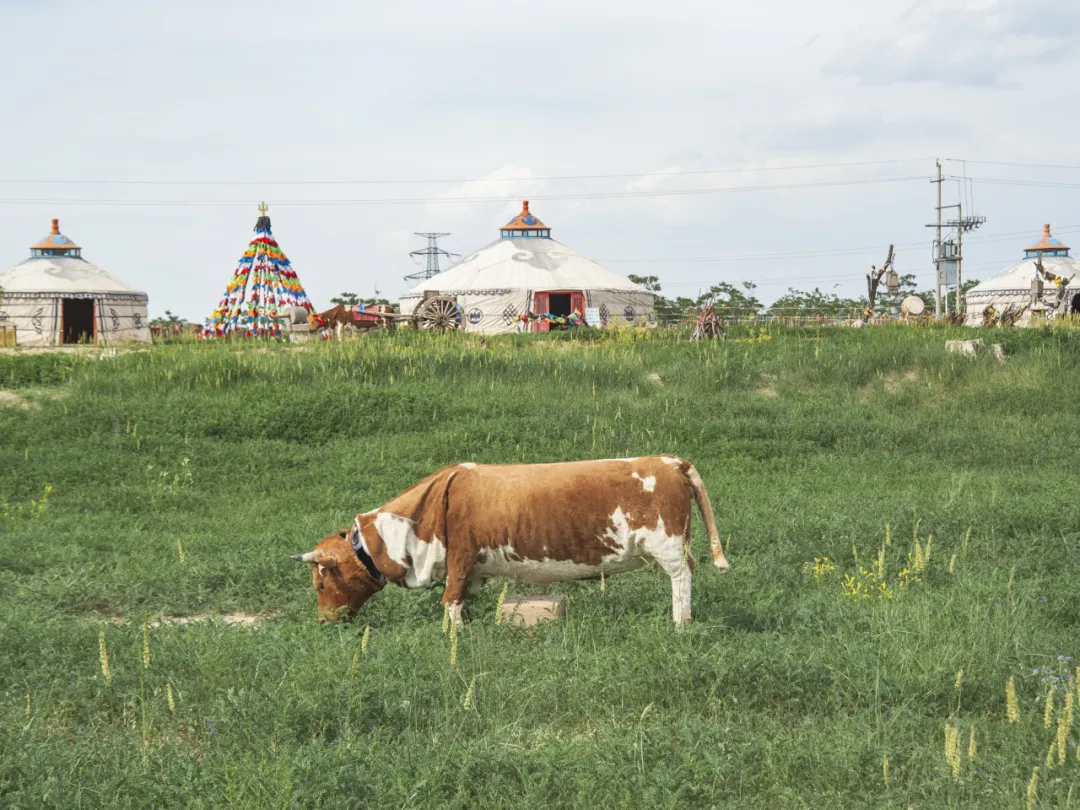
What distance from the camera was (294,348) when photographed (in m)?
19.1

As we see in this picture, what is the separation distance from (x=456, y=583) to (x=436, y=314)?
2140 cm

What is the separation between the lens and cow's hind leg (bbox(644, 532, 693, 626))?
6.00 m

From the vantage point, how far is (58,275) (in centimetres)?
3212

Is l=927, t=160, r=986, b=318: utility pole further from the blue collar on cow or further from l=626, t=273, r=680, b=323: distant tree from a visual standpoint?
the blue collar on cow

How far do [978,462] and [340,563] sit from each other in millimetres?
8951

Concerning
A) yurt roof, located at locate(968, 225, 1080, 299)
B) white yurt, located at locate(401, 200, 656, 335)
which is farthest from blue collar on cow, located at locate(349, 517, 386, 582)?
yurt roof, located at locate(968, 225, 1080, 299)

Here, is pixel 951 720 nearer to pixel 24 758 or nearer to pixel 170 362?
pixel 24 758

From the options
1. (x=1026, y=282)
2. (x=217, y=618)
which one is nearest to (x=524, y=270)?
(x=1026, y=282)

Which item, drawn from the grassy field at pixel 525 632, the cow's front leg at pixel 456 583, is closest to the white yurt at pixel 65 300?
the grassy field at pixel 525 632

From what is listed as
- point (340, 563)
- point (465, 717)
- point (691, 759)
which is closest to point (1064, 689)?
point (691, 759)

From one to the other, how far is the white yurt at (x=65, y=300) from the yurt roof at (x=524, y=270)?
29.8 ft

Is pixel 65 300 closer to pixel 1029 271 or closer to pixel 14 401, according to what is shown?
pixel 14 401

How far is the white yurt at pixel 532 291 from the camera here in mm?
32594

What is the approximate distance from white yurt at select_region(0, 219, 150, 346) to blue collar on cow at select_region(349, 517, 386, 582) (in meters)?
25.9
